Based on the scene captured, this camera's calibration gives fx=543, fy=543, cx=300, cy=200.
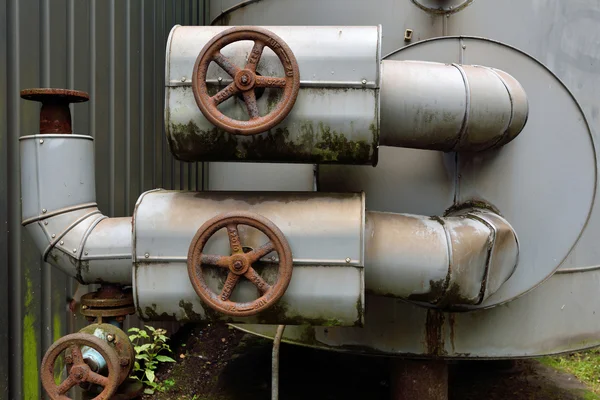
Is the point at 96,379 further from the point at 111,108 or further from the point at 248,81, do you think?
the point at 111,108

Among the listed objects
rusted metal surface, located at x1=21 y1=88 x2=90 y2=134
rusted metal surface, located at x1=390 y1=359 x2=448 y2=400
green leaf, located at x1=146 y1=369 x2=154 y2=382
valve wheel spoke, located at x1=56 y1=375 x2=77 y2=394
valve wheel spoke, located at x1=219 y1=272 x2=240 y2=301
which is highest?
rusted metal surface, located at x1=21 y1=88 x2=90 y2=134

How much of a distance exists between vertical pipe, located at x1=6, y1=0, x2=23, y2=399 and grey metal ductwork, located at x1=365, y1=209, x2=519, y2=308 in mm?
1465

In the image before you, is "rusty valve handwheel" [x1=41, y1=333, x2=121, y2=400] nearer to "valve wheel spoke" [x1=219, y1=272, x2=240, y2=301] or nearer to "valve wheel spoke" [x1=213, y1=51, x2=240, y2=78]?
"valve wheel spoke" [x1=219, y1=272, x2=240, y2=301]

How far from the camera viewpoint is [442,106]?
1.92 metres

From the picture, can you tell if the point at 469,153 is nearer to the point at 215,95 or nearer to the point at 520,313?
the point at 520,313

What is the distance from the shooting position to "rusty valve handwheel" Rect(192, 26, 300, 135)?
170 cm

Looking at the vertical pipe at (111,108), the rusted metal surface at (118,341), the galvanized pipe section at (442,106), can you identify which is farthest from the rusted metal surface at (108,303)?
the galvanized pipe section at (442,106)

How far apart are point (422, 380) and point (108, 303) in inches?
55.5

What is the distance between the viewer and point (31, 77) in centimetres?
233

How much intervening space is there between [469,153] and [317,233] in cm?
87


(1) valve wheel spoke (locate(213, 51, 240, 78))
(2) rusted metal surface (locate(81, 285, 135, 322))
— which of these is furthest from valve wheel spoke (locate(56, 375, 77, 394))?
(1) valve wheel spoke (locate(213, 51, 240, 78))

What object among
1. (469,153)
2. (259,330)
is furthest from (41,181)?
(469,153)

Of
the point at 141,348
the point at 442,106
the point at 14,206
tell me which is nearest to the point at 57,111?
the point at 14,206

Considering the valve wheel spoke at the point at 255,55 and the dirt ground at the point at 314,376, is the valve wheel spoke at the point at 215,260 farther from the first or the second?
the dirt ground at the point at 314,376
